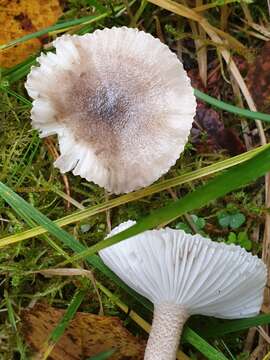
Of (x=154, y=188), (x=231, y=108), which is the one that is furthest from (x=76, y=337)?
(x=231, y=108)

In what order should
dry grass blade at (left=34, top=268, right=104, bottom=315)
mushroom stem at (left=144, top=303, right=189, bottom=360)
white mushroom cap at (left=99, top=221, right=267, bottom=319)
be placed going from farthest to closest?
dry grass blade at (left=34, top=268, right=104, bottom=315) < mushroom stem at (left=144, top=303, right=189, bottom=360) < white mushroom cap at (left=99, top=221, right=267, bottom=319)

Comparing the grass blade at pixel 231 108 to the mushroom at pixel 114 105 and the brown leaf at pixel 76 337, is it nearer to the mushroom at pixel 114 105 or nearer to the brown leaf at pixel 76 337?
the mushroom at pixel 114 105

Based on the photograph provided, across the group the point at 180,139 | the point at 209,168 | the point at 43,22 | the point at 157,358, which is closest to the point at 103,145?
the point at 180,139

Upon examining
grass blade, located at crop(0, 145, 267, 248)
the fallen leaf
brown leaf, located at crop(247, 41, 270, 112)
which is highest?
the fallen leaf

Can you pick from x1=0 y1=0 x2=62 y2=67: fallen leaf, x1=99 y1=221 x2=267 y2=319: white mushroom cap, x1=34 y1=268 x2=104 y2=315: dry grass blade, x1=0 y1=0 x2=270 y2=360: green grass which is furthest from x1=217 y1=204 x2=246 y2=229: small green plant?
x1=0 y1=0 x2=62 y2=67: fallen leaf

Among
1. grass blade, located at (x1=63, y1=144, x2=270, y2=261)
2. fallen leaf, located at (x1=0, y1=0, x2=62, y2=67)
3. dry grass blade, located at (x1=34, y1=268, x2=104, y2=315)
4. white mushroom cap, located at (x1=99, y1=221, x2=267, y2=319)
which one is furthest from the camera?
fallen leaf, located at (x1=0, y1=0, x2=62, y2=67)

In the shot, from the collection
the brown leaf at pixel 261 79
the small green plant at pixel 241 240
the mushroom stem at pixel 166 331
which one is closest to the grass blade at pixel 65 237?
the mushroom stem at pixel 166 331

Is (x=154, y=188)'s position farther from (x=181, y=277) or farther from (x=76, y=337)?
(x=76, y=337)

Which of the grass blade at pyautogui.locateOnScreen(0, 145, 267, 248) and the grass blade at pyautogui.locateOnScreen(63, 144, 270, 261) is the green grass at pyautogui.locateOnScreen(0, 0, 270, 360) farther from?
the grass blade at pyautogui.locateOnScreen(63, 144, 270, 261)
